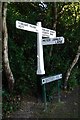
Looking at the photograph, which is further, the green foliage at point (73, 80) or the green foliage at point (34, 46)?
the green foliage at point (73, 80)

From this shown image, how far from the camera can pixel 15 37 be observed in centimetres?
667

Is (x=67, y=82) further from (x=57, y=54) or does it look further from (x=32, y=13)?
(x=32, y=13)

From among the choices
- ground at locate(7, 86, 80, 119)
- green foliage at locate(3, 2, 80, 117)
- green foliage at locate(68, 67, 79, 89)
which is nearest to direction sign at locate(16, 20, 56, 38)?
green foliage at locate(3, 2, 80, 117)

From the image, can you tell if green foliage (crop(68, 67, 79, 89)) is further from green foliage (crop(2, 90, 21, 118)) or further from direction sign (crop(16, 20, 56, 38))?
direction sign (crop(16, 20, 56, 38))

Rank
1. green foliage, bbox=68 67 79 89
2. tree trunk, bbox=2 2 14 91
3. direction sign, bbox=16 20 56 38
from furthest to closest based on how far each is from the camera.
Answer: green foliage, bbox=68 67 79 89 < tree trunk, bbox=2 2 14 91 < direction sign, bbox=16 20 56 38

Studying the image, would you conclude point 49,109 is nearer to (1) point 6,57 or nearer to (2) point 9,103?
(2) point 9,103

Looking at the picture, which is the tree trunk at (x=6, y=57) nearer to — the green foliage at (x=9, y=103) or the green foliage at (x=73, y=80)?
the green foliage at (x=9, y=103)

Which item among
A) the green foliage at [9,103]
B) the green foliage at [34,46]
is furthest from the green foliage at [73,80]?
the green foliage at [9,103]

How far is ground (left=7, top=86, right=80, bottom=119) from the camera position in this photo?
219 inches

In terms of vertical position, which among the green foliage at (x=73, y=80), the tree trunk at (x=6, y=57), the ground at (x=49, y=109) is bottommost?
the ground at (x=49, y=109)

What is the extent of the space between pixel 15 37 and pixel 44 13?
3.90 ft

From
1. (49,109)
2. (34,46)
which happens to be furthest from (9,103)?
(34,46)

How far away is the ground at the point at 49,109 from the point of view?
5570 mm

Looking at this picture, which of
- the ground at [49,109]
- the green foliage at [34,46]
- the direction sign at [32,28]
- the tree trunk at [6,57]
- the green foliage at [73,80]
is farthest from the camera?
the green foliage at [73,80]
